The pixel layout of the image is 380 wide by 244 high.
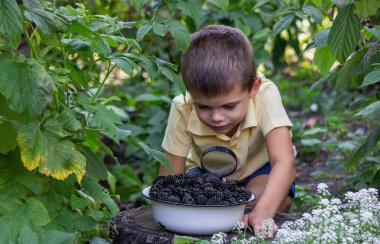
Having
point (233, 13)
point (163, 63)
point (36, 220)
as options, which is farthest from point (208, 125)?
point (233, 13)

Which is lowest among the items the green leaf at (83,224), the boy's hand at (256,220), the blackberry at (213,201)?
the boy's hand at (256,220)

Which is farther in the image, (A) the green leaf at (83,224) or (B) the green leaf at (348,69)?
(B) the green leaf at (348,69)

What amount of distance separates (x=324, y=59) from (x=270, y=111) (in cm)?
36

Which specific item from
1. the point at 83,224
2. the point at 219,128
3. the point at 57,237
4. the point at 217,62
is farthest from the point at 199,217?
the point at 217,62

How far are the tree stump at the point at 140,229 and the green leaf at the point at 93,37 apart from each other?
72cm

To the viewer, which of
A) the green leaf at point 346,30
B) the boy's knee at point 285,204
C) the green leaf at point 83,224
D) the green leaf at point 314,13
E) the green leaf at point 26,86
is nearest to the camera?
the green leaf at point 26,86

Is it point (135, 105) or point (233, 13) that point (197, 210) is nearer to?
point (233, 13)

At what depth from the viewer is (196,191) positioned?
2.68m

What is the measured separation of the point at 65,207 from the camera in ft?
8.80

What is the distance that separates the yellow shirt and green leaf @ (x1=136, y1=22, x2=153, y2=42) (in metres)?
0.84

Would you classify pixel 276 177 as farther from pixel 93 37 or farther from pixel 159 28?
pixel 93 37

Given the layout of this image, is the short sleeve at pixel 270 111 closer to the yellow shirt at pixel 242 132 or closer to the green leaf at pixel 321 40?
the yellow shirt at pixel 242 132

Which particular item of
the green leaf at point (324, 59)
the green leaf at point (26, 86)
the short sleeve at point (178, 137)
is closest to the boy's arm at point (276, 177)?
the green leaf at point (324, 59)

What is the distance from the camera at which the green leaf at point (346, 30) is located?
2.67 meters
